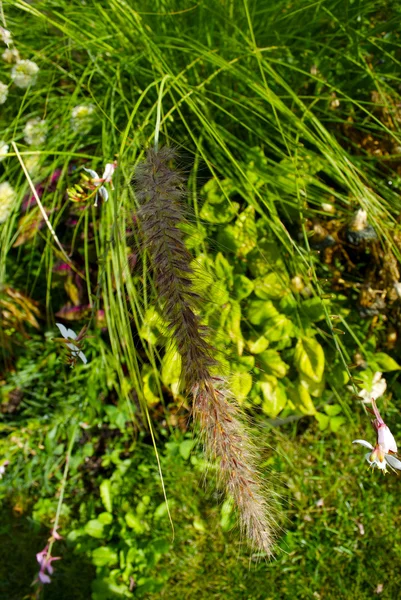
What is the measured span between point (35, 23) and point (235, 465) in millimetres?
2007

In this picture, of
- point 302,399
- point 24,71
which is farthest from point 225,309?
point 24,71

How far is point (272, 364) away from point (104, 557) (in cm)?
85

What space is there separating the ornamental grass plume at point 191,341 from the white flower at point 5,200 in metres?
1.03

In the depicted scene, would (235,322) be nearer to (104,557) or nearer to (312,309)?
(312,309)

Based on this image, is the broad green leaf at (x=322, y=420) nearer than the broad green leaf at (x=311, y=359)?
No

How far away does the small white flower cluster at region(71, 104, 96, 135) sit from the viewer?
1.72m

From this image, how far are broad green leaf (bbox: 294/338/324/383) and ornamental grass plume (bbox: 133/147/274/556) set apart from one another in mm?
665

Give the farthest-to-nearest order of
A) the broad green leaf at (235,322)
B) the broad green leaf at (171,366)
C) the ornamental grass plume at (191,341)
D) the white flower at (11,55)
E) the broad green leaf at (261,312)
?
the white flower at (11,55), the broad green leaf at (261,312), the broad green leaf at (235,322), the broad green leaf at (171,366), the ornamental grass plume at (191,341)

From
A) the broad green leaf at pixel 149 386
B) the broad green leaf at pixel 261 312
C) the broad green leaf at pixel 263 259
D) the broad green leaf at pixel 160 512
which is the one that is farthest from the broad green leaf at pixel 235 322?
the broad green leaf at pixel 160 512

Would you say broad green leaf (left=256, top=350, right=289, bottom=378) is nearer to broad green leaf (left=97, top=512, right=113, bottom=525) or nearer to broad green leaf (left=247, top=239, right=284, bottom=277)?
broad green leaf (left=247, top=239, right=284, bottom=277)

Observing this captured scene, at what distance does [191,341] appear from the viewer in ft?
2.52

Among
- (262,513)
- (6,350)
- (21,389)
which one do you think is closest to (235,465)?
(262,513)

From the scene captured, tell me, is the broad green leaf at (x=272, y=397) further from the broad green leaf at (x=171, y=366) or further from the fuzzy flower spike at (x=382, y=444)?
the fuzzy flower spike at (x=382, y=444)

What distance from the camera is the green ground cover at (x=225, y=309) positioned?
5.19 ft
